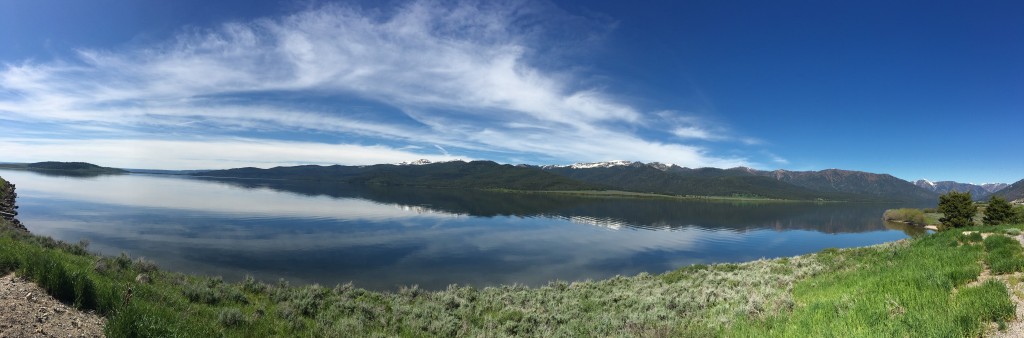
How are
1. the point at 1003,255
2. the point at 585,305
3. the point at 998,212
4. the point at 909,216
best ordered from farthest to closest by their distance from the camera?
the point at 909,216 → the point at 998,212 → the point at 585,305 → the point at 1003,255

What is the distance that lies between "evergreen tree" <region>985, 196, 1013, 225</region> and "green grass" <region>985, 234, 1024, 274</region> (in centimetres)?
6270

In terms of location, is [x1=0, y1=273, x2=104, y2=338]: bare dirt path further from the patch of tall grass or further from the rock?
the rock

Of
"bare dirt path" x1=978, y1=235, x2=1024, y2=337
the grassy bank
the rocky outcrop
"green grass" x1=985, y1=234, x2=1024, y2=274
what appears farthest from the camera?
the grassy bank

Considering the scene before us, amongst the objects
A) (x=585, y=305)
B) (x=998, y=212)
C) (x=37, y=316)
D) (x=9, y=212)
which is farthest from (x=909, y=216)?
(x=9, y=212)

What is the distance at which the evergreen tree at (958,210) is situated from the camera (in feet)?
201

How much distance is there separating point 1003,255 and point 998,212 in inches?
2704

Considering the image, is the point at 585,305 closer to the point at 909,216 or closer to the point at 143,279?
the point at 143,279

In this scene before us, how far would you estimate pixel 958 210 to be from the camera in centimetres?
6334

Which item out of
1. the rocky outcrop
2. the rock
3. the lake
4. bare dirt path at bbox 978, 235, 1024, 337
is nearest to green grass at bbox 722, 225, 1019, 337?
bare dirt path at bbox 978, 235, 1024, 337

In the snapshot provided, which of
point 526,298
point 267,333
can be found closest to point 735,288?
point 526,298

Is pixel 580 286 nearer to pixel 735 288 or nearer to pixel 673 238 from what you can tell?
pixel 735 288

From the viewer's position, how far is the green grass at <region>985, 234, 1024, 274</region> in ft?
37.0

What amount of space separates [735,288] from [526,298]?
10245mm

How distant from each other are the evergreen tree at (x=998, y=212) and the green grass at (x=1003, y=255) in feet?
206
